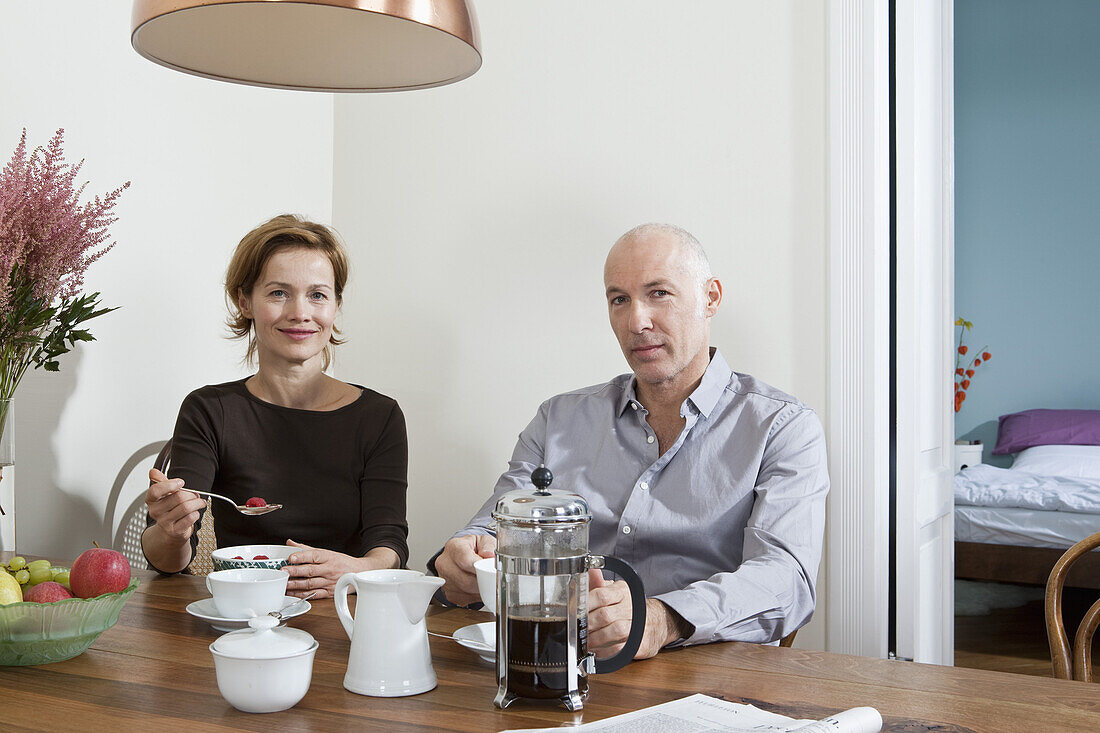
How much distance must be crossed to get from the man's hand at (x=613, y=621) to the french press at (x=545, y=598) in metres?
0.09

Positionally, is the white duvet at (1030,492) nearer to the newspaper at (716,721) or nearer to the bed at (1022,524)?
the bed at (1022,524)

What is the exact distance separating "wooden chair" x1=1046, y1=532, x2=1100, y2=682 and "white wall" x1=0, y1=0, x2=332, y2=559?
1787mm

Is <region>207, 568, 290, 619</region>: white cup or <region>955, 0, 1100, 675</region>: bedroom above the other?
<region>955, 0, 1100, 675</region>: bedroom

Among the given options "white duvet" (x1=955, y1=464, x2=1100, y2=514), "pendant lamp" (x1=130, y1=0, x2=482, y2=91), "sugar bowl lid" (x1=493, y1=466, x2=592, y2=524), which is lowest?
"white duvet" (x1=955, y1=464, x2=1100, y2=514)

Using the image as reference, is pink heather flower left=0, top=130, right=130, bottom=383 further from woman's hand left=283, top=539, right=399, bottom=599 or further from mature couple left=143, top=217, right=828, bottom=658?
woman's hand left=283, top=539, right=399, bottom=599

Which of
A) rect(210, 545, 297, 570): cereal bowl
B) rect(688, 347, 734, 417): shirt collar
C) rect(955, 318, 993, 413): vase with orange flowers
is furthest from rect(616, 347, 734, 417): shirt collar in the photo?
rect(955, 318, 993, 413): vase with orange flowers

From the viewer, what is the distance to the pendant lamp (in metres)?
1.24

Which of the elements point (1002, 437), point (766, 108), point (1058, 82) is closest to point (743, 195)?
point (766, 108)

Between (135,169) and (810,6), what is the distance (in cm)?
162

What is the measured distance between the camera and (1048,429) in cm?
484

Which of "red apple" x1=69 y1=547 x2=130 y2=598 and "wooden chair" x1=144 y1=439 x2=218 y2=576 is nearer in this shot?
"red apple" x1=69 y1=547 x2=130 y2=598

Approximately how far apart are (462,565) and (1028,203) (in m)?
4.81

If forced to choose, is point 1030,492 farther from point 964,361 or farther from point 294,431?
point 294,431

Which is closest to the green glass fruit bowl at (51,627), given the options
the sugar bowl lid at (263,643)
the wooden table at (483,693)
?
the wooden table at (483,693)
